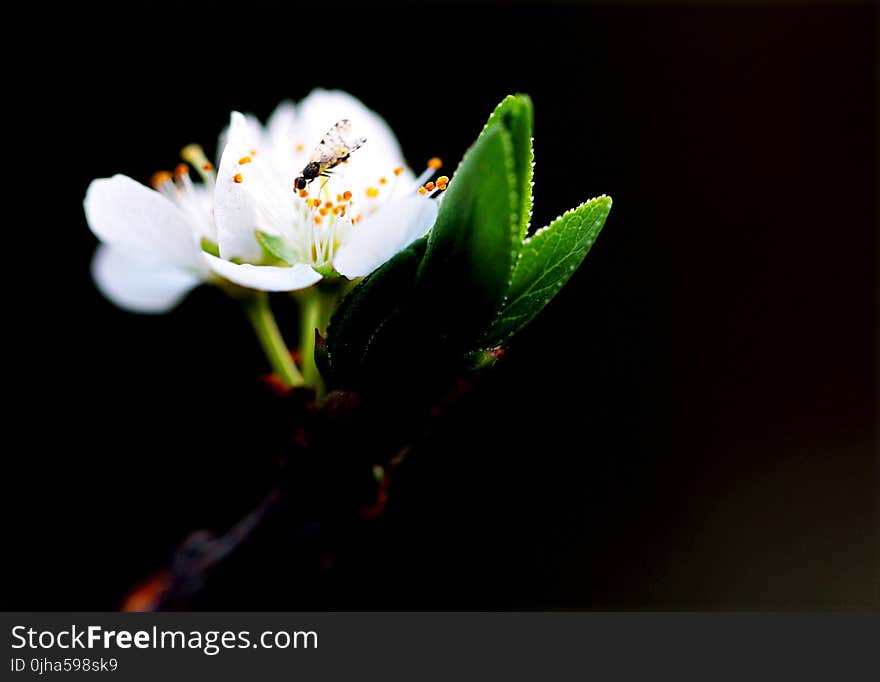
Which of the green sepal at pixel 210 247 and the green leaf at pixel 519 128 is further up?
the green sepal at pixel 210 247

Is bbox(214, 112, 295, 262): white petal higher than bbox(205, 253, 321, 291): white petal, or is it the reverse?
bbox(214, 112, 295, 262): white petal

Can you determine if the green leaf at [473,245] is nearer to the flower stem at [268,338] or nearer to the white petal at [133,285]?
the flower stem at [268,338]

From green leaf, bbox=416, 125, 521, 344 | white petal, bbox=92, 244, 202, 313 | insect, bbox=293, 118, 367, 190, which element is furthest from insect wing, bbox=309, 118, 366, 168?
white petal, bbox=92, 244, 202, 313

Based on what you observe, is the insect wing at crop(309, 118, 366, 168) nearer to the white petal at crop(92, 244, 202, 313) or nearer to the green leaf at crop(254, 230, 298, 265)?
the green leaf at crop(254, 230, 298, 265)

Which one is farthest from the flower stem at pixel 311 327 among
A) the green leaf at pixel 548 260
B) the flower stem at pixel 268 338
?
the green leaf at pixel 548 260

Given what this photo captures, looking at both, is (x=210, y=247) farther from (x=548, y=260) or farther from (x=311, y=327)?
(x=548, y=260)

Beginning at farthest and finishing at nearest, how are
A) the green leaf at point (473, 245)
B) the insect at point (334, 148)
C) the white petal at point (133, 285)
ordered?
1. the white petal at point (133, 285)
2. the insect at point (334, 148)
3. the green leaf at point (473, 245)

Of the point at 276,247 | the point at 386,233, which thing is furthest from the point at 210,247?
the point at 386,233
